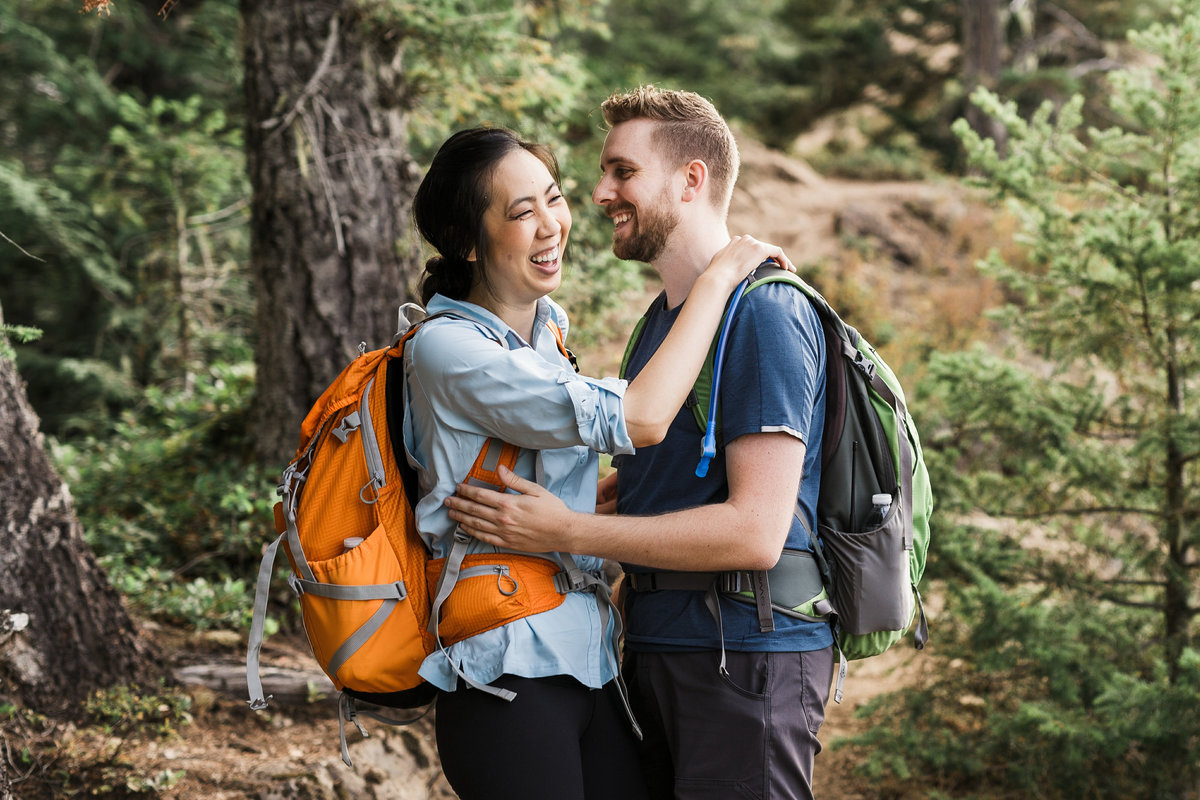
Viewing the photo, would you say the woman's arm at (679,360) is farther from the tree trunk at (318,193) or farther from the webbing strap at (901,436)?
the tree trunk at (318,193)

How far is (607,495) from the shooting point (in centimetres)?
261

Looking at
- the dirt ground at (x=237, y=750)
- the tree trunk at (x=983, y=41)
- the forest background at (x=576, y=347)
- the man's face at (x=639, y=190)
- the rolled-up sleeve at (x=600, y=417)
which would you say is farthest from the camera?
the tree trunk at (x=983, y=41)

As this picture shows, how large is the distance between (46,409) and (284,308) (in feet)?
19.2

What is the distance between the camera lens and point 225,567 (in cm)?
495

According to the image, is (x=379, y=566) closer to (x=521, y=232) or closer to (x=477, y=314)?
(x=477, y=314)

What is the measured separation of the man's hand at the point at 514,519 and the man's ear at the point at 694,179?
3.01ft

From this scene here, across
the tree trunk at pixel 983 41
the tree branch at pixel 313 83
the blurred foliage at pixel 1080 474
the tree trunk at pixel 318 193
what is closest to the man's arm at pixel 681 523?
the blurred foliage at pixel 1080 474

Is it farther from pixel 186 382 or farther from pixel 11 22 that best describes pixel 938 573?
pixel 11 22

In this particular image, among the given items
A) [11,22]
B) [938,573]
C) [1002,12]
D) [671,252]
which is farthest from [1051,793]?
[1002,12]

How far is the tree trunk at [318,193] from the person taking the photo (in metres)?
4.79

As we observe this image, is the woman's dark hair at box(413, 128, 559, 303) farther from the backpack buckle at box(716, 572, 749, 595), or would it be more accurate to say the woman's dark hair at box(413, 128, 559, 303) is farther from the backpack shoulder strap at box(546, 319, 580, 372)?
the backpack buckle at box(716, 572, 749, 595)

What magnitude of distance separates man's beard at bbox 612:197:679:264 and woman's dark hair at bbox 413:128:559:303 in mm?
285

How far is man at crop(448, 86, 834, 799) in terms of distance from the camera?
195 cm

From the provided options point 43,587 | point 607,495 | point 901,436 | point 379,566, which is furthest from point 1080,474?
point 43,587
